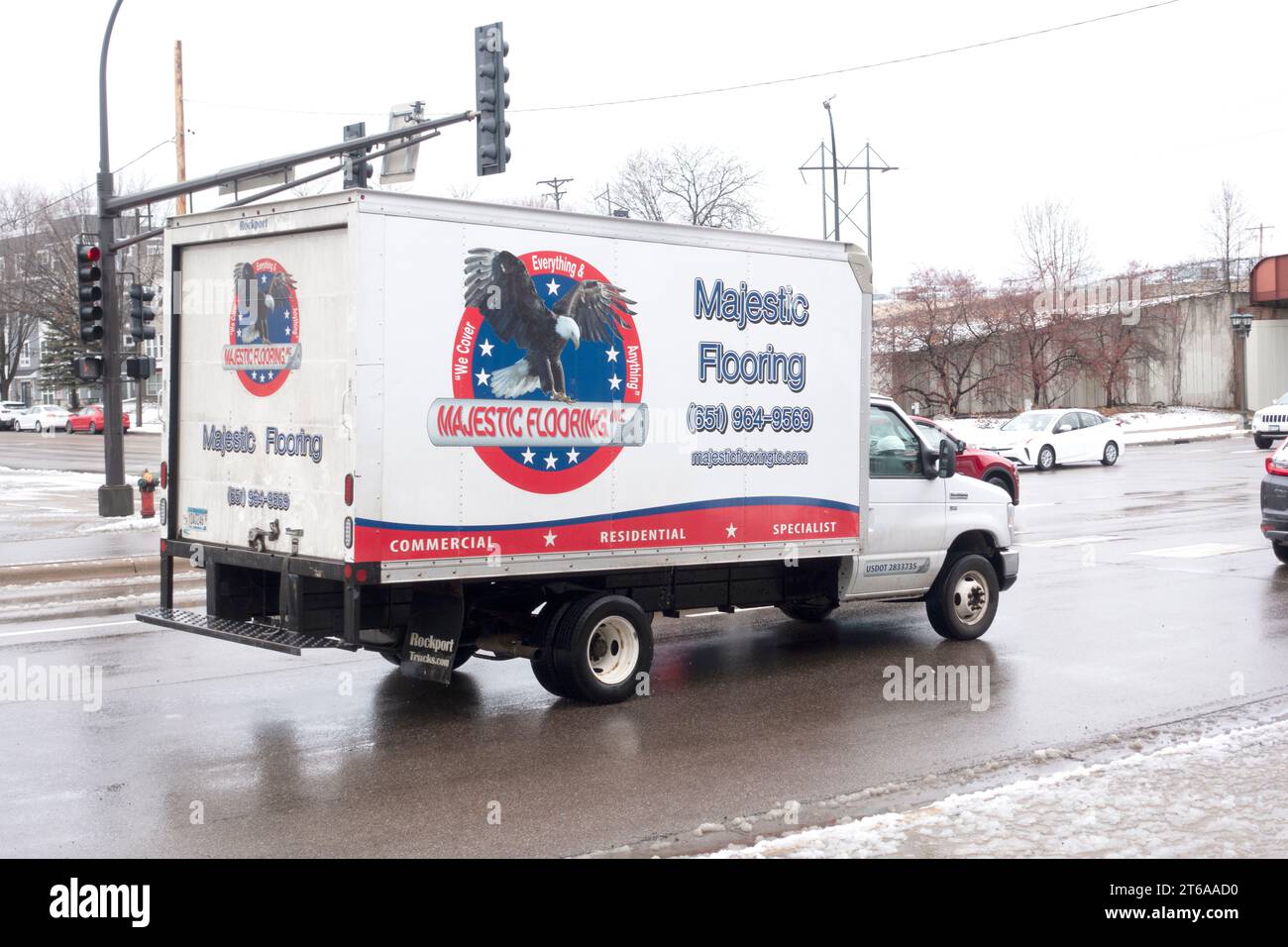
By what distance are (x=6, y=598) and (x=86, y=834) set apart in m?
9.38

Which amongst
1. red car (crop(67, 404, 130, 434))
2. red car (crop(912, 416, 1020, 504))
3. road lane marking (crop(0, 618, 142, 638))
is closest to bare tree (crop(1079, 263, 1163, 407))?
red car (crop(912, 416, 1020, 504))

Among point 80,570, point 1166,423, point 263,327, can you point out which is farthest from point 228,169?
point 1166,423

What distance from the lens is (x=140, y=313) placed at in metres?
22.3

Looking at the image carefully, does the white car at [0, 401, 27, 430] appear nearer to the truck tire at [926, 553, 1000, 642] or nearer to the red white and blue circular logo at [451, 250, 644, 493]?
the truck tire at [926, 553, 1000, 642]

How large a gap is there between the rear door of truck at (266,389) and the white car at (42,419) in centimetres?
5864

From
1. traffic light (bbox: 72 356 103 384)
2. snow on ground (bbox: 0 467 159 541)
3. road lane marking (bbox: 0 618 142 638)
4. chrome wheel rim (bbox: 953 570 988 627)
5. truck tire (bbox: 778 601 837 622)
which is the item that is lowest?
road lane marking (bbox: 0 618 142 638)

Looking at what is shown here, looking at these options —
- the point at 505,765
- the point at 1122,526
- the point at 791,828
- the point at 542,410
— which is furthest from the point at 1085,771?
the point at 1122,526

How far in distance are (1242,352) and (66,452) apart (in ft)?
142

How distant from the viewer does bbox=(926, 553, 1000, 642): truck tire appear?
11.1 metres

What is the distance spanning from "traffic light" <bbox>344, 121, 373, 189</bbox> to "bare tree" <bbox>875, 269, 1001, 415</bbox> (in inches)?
1179

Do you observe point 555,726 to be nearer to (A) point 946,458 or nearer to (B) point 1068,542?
(A) point 946,458

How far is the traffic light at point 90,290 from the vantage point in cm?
2095

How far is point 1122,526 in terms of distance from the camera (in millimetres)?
19562
